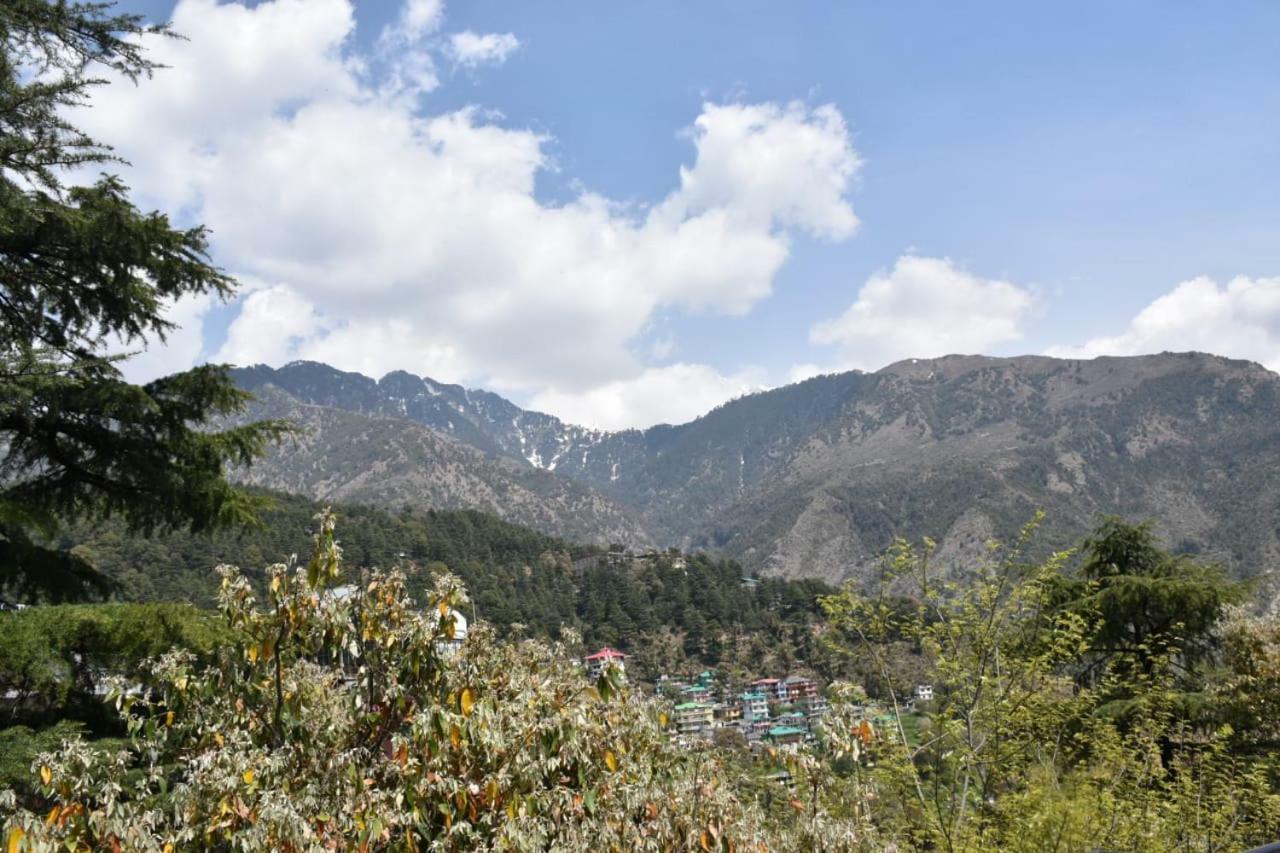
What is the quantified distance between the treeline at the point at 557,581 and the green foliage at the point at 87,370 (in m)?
71.7

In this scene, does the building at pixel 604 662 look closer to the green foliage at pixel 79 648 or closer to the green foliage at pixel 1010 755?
the green foliage at pixel 79 648

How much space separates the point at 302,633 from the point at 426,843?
143 centimetres

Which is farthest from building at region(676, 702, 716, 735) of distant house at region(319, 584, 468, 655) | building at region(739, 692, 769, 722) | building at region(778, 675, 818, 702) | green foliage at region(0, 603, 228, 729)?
building at region(778, 675, 818, 702)

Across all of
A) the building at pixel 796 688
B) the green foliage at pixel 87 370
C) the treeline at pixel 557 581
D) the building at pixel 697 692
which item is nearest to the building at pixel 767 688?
the building at pixel 796 688

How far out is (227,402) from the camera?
845 centimetres

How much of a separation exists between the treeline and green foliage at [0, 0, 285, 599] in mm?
71693

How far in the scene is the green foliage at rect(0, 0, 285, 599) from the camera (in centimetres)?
731

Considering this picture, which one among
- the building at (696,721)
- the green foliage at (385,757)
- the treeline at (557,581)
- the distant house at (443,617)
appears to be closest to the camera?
the green foliage at (385,757)

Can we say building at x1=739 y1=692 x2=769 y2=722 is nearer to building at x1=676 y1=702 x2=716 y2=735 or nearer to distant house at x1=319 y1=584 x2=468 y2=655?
building at x1=676 y1=702 x2=716 y2=735

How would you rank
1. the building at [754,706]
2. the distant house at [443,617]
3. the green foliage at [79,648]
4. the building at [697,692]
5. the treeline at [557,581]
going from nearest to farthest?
the distant house at [443,617] → the green foliage at [79,648] → the building at [697,692] → the building at [754,706] → the treeline at [557,581]

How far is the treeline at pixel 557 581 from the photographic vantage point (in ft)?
273

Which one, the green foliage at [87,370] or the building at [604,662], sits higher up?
the green foliage at [87,370]

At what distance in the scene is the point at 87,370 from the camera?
7480 mm

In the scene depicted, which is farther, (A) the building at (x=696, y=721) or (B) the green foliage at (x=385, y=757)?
(A) the building at (x=696, y=721)
